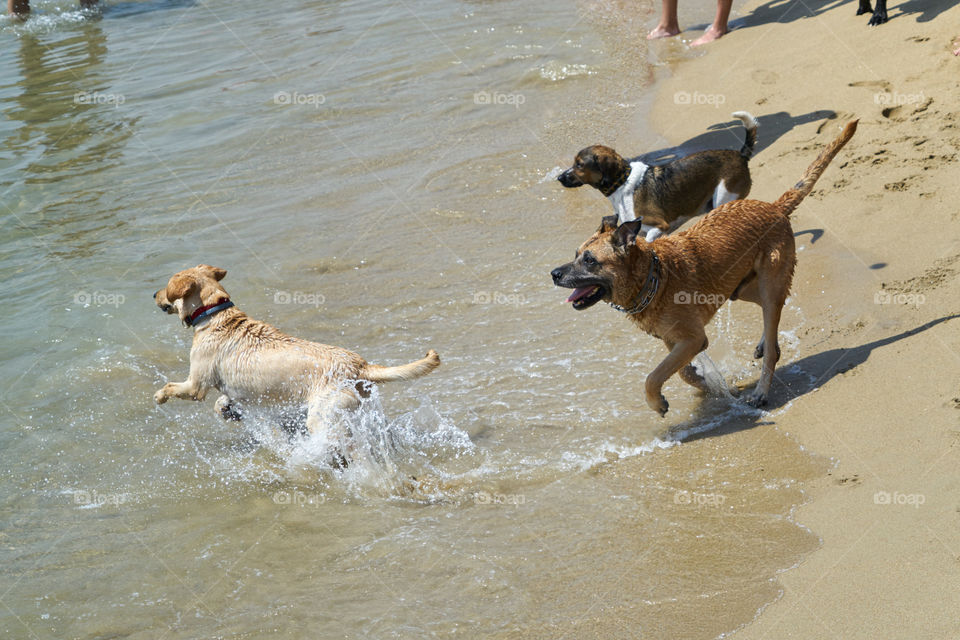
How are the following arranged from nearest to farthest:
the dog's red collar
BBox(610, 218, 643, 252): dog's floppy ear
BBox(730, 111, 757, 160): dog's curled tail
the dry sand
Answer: the dry sand
BBox(610, 218, 643, 252): dog's floppy ear
the dog's red collar
BBox(730, 111, 757, 160): dog's curled tail


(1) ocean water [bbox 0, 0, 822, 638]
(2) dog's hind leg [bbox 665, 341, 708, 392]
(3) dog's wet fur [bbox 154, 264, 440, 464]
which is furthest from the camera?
(2) dog's hind leg [bbox 665, 341, 708, 392]

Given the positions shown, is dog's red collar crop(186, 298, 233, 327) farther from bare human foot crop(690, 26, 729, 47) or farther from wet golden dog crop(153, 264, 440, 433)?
bare human foot crop(690, 26, 729, 47)

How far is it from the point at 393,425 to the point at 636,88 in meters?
7.47

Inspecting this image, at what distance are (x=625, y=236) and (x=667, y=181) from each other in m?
2.89

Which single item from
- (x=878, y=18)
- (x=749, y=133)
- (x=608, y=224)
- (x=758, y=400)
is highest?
(x=608, y=224)

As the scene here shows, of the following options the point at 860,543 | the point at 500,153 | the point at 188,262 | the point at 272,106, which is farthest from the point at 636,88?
the point at 860,543

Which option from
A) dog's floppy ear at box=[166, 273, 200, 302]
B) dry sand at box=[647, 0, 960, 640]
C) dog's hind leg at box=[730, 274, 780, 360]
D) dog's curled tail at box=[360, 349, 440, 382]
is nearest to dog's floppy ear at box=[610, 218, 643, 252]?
dog's hind leg at box=[730, 274, 780, 360]

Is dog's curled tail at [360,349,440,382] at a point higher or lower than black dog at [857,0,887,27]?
lower

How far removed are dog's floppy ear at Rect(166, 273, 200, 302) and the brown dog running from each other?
2.73 m

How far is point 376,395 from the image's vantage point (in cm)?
579

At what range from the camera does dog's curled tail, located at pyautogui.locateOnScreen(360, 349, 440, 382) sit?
17.8 feet

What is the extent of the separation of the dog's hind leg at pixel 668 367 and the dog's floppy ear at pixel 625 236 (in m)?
0.76

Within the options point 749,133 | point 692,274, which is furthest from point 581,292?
point 749,133

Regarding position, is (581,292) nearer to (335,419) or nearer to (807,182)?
(335,419)
